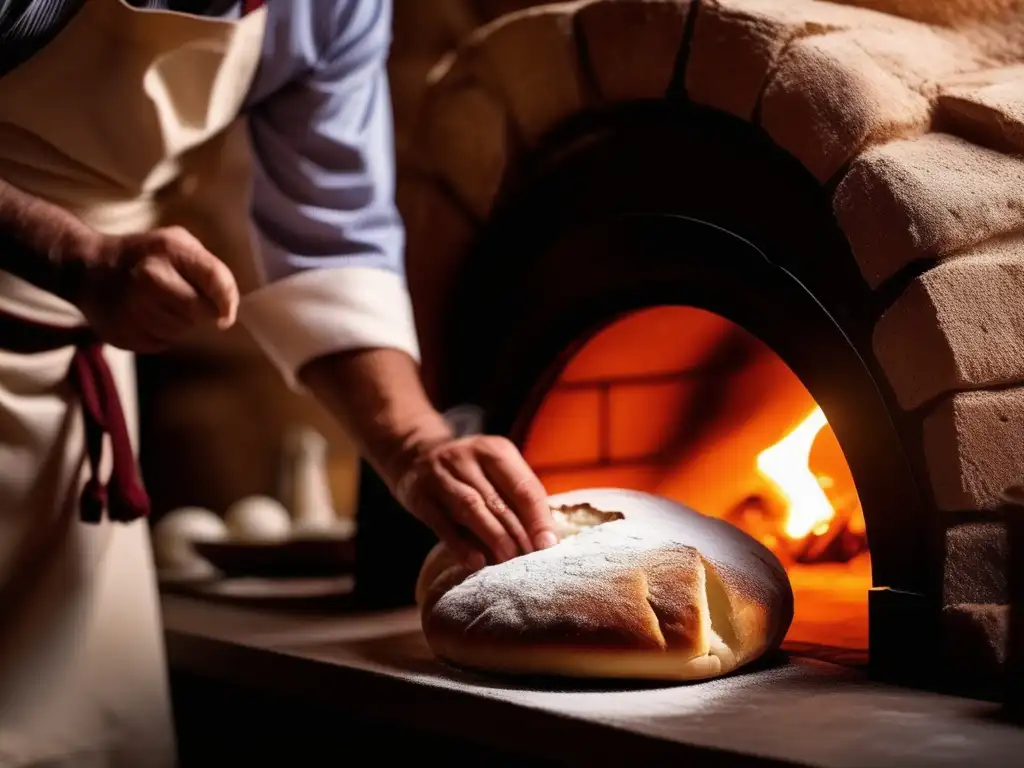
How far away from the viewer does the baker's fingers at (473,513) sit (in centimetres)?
120

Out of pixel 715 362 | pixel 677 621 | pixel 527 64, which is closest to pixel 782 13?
pixel 527 64

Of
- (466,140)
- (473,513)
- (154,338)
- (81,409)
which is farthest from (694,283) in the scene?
(81,409)

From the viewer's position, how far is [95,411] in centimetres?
125

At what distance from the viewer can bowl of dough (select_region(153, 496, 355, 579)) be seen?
6.19 feet

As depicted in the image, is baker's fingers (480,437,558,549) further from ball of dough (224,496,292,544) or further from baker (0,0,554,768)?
ball of dough (224,496,292,544)

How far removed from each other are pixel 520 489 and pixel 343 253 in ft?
1.34

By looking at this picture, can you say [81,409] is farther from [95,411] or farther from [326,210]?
[326,210]

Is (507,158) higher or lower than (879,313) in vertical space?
higher

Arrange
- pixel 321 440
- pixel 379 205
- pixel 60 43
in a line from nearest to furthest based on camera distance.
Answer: pixel 60 43
pixel 379 205
pixel 321 440

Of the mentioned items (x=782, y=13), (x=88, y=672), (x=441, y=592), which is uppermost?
(x=782, y=13)

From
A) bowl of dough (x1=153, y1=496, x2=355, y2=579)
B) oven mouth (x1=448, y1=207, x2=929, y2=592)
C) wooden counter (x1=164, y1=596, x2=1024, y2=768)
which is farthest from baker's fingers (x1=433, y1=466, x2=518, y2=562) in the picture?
bowl of dough (x1=153, y1=496, x2=355, y2=579)

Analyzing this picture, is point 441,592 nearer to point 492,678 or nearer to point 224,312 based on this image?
point 492,678

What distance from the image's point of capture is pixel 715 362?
1510 mm

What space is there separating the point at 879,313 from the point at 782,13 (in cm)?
37
